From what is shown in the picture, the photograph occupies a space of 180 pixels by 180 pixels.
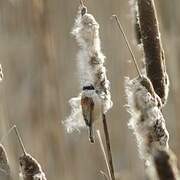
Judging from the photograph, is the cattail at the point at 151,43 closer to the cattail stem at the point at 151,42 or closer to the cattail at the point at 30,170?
the cattail stem at the point at 151,42

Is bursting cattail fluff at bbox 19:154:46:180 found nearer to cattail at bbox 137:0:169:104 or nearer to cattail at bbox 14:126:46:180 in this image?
cattail at bbox 14:126:46:180

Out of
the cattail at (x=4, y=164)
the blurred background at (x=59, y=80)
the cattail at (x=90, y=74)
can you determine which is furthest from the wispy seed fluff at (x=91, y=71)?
the blurred background at (x=59, y=80)

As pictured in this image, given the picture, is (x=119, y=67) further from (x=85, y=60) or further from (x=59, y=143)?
(x=85, y=60)

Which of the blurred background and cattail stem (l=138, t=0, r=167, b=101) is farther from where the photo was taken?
the blurred background

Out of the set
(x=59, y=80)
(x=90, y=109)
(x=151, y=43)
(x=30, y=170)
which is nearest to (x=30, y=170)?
(x=30, y=170)

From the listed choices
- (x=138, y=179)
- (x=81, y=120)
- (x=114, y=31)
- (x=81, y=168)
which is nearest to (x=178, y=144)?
(x=138, y=179)

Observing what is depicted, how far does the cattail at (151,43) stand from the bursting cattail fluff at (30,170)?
0.65 feet

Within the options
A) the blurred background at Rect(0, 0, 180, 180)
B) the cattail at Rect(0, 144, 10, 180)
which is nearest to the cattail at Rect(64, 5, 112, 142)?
the cattail at Rect(0, 144, 10, 180)

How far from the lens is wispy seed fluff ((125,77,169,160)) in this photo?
0.70m

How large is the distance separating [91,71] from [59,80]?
0.83 m

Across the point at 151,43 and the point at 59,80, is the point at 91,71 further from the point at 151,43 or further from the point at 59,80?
the point at 59,80

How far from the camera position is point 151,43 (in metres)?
0.78

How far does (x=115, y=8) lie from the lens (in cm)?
156

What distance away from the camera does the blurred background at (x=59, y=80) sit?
4.82ft
